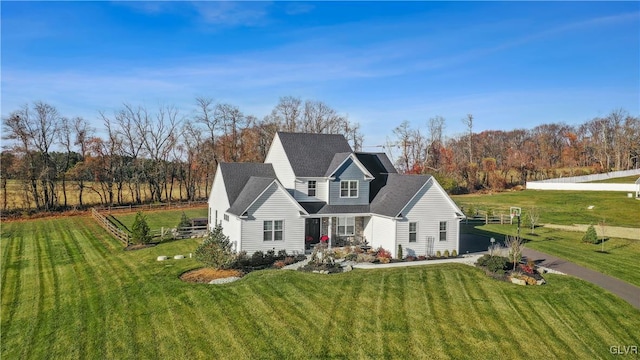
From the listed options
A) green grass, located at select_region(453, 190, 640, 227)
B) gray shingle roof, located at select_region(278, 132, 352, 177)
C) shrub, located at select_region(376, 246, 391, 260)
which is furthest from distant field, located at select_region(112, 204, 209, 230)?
green grass, located at select_region(453, 190, 640, 227)

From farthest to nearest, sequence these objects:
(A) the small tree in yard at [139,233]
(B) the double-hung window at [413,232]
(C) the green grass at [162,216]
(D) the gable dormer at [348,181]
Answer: (C) the green grass at [162,216]
(A) the small tree in yard at [139,233]
(D) the gable dormer at [348,181]
(B) the double-hung window at [413,232]

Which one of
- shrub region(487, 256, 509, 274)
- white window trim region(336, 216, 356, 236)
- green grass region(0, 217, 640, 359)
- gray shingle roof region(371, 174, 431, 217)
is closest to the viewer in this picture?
green grass region(0, 217, 640, 359)

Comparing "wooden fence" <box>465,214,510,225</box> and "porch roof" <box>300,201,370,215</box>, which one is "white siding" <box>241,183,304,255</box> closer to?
"porch roof" <box>300,201,370,215</box>

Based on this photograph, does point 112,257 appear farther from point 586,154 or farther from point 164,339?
point 586,154

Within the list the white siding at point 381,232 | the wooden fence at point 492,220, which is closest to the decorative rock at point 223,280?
the white siding at point 381,232

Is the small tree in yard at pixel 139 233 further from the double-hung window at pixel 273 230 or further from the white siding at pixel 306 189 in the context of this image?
the white siding at pixel 306 189

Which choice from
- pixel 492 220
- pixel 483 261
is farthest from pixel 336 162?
pixel 492 220
